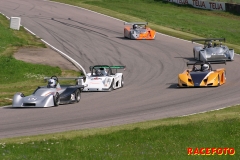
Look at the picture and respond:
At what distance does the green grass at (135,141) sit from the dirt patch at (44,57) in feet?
55.6

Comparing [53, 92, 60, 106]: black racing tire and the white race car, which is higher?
[53, 92, 60, 106]: black racing tire

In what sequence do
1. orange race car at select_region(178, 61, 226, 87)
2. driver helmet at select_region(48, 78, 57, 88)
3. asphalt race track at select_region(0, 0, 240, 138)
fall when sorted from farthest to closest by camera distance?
orange race car at select_region(178, 61, 226, 87) → driver helmet at select_region(48, 78, 57, 88) → asphalt race track at select_region(0, 0, 240, 138)

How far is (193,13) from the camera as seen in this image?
5994cm

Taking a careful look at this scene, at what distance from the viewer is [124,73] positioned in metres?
32.4

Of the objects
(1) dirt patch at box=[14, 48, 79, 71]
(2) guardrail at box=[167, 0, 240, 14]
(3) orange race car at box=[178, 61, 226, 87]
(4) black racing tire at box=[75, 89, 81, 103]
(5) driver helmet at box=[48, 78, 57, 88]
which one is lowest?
(1) dirt patch at box=[14, 48, 79, 71]

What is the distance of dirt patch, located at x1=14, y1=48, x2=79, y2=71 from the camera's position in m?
34.4

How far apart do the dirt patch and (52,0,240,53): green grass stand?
11688 millimetres

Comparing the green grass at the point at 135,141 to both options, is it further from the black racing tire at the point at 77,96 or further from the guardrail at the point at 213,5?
the guardrail at the point at 213,5

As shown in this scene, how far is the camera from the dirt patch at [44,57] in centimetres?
3441

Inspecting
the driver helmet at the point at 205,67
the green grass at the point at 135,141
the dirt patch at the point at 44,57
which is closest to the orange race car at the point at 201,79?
the driver helmet at the point at 205,67

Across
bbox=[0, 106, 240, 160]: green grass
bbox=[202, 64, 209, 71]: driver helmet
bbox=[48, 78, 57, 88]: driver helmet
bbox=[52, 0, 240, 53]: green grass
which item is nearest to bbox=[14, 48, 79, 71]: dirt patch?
bbox=[202, 64, 209, 71]: driver helmet

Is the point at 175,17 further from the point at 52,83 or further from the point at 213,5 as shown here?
the point at 52,83

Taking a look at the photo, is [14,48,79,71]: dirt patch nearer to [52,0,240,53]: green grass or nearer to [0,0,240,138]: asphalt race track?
[0,0,240,138]: asphalt race track

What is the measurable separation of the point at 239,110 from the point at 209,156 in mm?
7235
